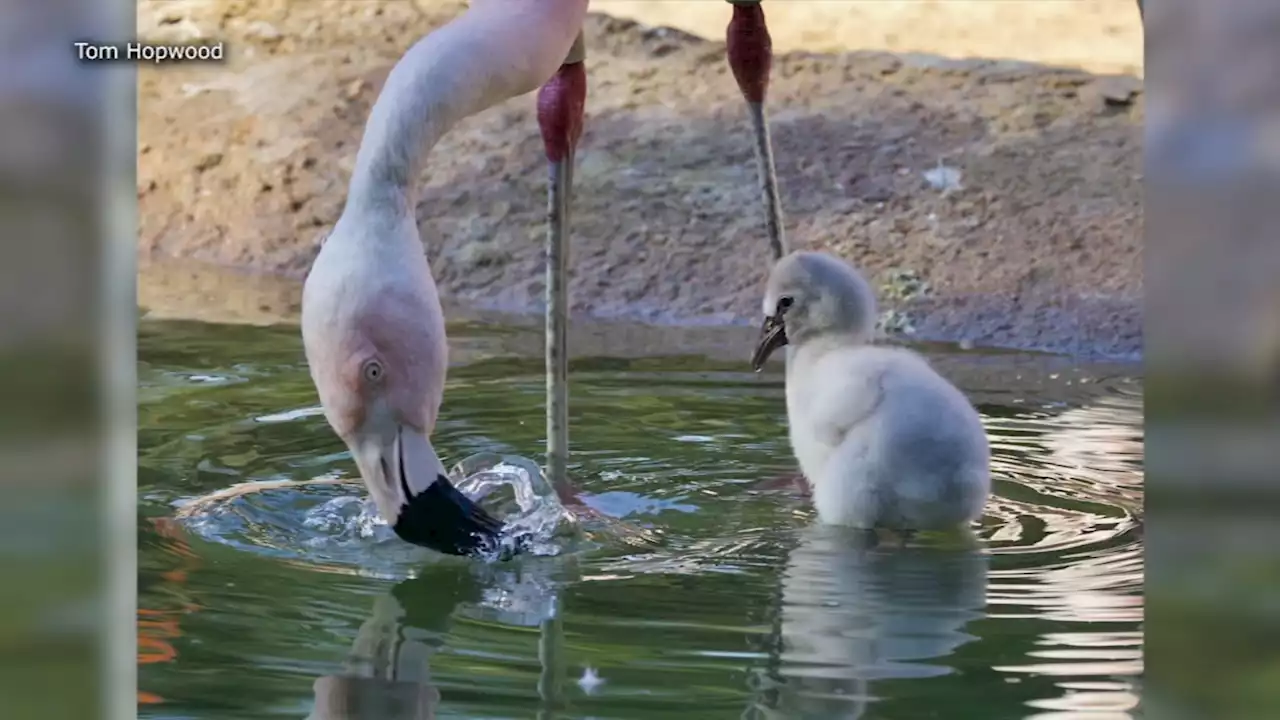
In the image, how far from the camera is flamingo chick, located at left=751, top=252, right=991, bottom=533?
8.30ft

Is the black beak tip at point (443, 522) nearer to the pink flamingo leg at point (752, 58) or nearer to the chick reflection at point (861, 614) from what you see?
the chick reflection at point (861, 614)

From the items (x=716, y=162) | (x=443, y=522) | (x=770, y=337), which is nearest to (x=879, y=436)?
(x=770, y=337)

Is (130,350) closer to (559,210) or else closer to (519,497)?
(519,497)

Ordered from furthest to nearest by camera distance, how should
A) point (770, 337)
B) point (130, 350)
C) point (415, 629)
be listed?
point (770, 337) → point (415, 629) → point (130, 350)

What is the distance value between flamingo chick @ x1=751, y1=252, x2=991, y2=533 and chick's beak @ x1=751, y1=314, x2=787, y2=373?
0.11m

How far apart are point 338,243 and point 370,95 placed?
3.74 metres

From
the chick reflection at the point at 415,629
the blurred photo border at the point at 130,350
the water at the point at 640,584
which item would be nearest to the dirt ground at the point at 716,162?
the water at the point at 640,584

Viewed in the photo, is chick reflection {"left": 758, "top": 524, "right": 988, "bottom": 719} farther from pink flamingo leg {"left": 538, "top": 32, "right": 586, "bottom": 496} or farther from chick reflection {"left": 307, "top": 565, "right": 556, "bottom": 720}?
pink flamingo leg {"left": 538, "top": 32, "right": 586, "bottom": 496}

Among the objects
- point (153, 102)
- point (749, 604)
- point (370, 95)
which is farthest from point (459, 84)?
point (153, 102)

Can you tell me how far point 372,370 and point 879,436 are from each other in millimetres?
793

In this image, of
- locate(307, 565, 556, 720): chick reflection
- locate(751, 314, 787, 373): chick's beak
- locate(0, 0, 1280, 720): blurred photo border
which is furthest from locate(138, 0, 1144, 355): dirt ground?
locate(0, 0, 1280, 720): blurred photo border

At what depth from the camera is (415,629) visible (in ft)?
6.89

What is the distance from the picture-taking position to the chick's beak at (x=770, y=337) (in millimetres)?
2951

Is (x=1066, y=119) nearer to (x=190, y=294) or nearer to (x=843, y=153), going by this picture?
(x=843, y=153)
